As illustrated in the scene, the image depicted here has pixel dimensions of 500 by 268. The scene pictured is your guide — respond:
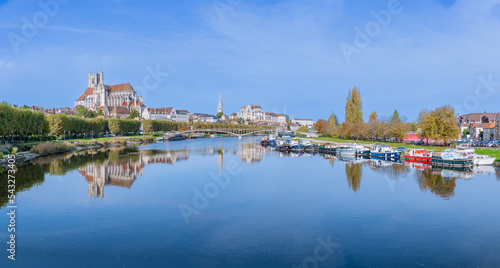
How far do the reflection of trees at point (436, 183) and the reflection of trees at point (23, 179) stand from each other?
23.1m

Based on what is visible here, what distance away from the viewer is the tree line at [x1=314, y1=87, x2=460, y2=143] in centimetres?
4688

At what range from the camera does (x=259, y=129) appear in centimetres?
16062

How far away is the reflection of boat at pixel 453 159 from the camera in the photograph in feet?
109

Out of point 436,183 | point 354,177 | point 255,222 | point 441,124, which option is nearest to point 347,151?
point 441,124

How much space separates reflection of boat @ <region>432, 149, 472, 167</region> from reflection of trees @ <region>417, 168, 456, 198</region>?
5.12m

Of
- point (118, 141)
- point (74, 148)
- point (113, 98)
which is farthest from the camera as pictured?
point (113, 98)

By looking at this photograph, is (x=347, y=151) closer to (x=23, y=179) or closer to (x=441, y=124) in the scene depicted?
(x=441, y=124)

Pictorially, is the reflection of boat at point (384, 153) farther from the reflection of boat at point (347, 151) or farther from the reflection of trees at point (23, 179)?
the reflection of trees at point (23, 179)

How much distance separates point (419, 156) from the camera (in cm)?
3888

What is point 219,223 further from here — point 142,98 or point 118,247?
point 142,98

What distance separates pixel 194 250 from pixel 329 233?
4.89 metres

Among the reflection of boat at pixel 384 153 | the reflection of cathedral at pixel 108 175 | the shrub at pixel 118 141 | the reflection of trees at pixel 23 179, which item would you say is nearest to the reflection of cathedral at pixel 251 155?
the reflection of cathedral at pixel 108 175

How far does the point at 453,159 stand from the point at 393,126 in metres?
29.4

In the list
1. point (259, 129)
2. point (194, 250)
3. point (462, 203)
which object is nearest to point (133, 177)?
point (194, 250)
